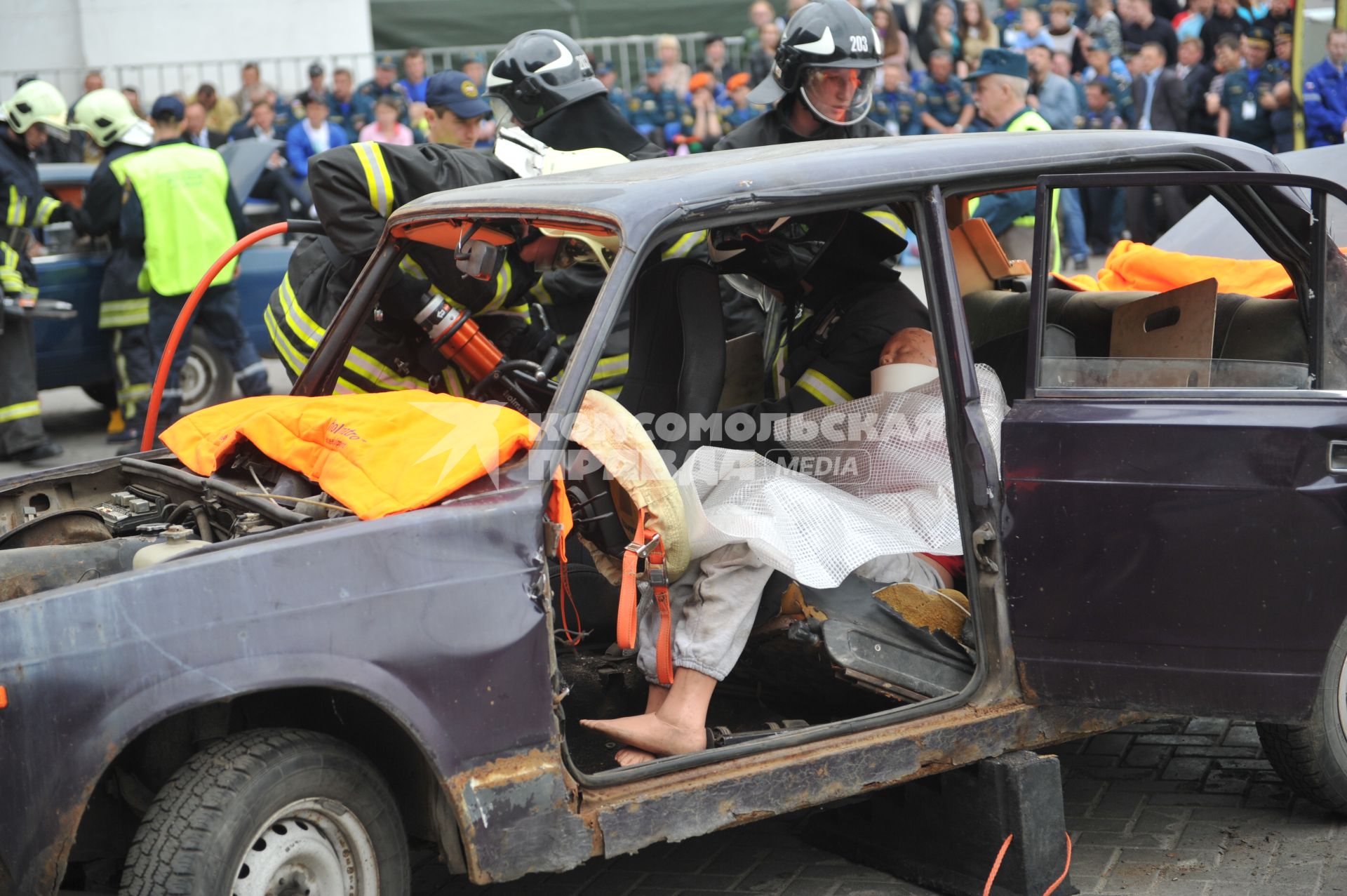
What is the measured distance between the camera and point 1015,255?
6621mm

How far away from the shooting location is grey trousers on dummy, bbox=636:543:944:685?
3.24m

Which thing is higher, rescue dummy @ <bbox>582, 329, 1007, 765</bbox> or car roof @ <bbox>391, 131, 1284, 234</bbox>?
car roof @ <bbox>391, 131, 1284, 234</bbox>

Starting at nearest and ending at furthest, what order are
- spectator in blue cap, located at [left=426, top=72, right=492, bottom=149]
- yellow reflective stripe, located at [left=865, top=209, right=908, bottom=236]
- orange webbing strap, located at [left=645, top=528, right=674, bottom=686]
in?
orange webbing strap, located at [left=645, top=528, right=674, bottom=686] < yellow reflective stripe, located at [left=865, top=209, right=908, bottom=236] < spectator in blue cap, located at [left=426, top=72, right=492, bottom=149]

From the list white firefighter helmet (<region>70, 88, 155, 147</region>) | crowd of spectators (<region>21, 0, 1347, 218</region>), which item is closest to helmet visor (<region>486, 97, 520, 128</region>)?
white firefighter helmet (<region>70, 88, 155, 147</region>)

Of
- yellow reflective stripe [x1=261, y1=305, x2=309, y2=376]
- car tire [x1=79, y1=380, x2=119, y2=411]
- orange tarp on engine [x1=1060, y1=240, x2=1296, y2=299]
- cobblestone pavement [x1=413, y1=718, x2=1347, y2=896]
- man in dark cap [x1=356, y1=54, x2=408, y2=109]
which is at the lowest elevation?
cobblestone pavement [x1=413, y1=718, x2=1347, y2=896]

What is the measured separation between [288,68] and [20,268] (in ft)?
28.7

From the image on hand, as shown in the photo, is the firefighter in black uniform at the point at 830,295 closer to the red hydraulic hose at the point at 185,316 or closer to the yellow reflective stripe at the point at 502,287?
the yellow reflective stripe at the point at 502,287

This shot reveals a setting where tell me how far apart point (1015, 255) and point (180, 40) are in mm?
12666

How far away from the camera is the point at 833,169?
3195mm

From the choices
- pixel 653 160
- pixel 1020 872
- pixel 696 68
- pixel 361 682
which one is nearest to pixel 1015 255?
pixel 653 160

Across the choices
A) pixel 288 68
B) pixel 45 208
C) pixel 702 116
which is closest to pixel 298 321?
pixel 45 208

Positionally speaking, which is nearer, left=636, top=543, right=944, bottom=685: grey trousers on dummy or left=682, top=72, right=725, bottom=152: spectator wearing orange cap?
left=636, top=543, right=944, bottom=685: grey trousers on dummy

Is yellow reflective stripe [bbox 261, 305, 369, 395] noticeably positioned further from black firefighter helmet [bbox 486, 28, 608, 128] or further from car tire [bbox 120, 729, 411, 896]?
car tire [bbox 120, 729, 411, 896]

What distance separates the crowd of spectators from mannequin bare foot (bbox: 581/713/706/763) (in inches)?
339
